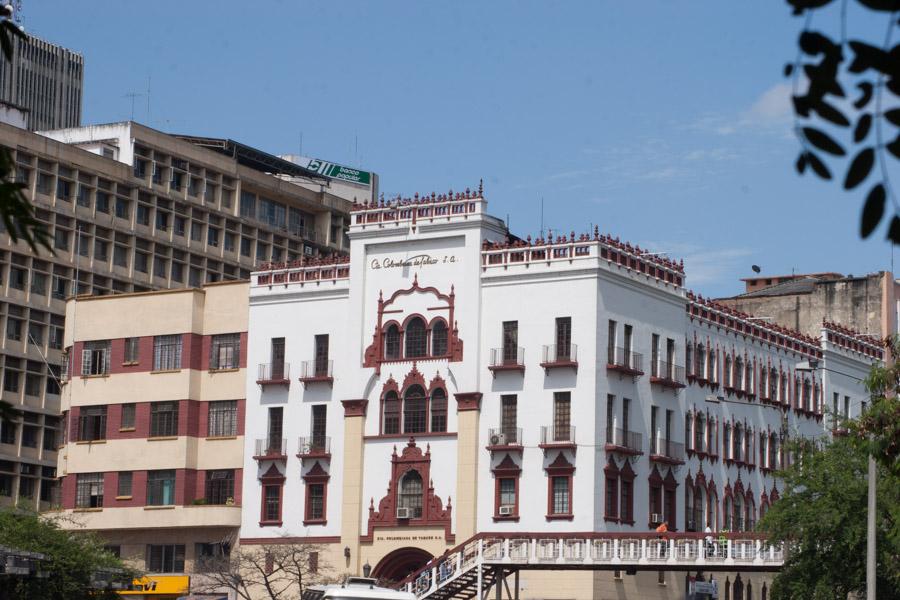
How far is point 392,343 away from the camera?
79062mm

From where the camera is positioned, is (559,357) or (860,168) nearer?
(860,168)

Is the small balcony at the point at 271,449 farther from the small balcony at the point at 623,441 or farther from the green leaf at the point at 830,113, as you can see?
the green leaf at the point at 830,113

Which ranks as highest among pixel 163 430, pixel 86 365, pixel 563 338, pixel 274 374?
pixel 563 338

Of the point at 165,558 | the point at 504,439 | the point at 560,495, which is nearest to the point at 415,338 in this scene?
the point at 504,439

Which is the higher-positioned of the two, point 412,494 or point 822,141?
point 412,494

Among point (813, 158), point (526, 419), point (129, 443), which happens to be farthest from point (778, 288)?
point (813, 158)

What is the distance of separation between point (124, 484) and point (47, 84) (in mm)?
110008

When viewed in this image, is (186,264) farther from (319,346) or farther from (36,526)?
(36,526)

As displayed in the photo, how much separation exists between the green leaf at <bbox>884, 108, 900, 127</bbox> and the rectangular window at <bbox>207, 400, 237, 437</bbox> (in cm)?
7470

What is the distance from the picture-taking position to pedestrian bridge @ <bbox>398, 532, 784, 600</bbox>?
64.2 metres

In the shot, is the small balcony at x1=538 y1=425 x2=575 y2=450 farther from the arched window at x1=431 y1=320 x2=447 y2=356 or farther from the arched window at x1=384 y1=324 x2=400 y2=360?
the arched window at x1=384 y1=324 x2=400 y2=360

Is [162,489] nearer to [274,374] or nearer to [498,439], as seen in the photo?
[274,374]

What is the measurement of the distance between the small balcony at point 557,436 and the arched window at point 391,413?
7190 millimetres

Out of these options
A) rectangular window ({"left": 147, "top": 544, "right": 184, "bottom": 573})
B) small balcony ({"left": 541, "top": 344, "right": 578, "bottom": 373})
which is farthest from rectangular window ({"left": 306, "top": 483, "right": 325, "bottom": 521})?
small balcony ({"left": 541, "top": 344, "right": 578, "bottom": 373})
